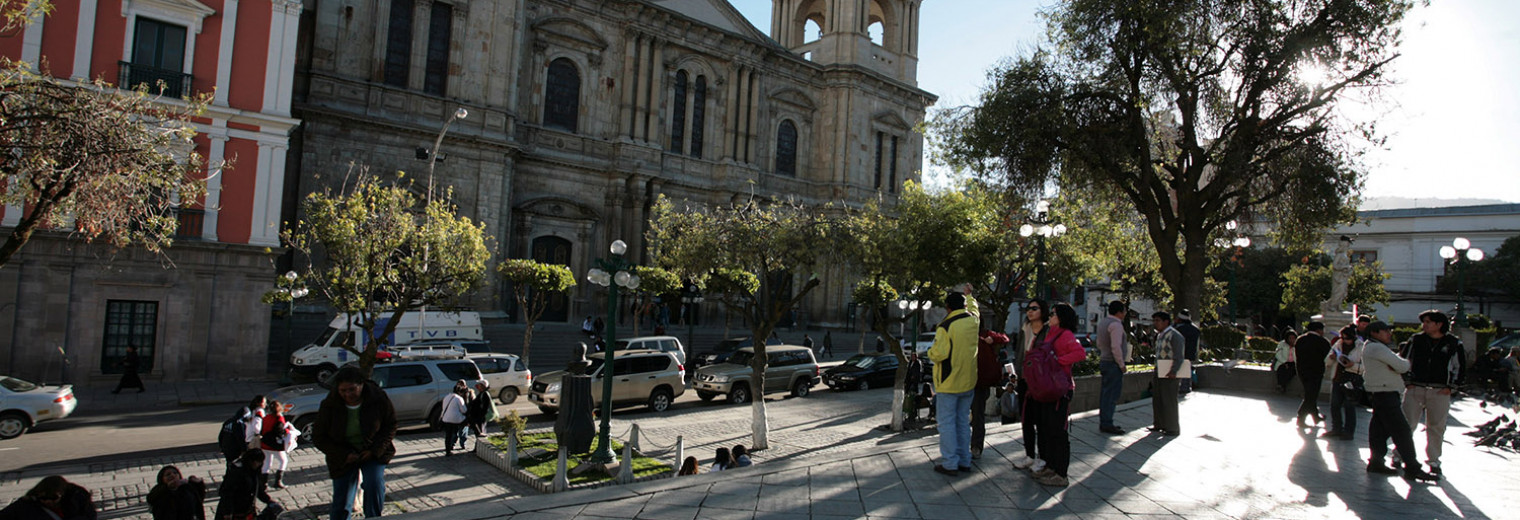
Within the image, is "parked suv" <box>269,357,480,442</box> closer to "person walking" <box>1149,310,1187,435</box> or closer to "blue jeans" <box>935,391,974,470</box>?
"blue jeans" <box>935,391,974,470</box>

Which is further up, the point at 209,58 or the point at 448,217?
the point at 209,58

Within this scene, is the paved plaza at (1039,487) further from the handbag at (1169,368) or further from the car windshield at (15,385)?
the car windshield at (15,385)

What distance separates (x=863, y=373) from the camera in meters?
22.8

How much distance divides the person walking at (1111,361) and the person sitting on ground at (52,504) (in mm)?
8679

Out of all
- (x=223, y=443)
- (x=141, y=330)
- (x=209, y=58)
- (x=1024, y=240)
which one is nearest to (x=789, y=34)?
(x=1024, y=240)

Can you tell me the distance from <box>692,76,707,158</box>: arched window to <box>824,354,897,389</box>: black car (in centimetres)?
1735

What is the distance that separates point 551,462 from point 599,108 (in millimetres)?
24631

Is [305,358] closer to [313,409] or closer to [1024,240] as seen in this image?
[313,409]

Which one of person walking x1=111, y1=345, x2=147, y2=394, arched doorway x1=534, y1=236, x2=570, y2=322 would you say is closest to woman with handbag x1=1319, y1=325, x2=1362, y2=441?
person walking x1=111, y1=345, x2=147, y2=394

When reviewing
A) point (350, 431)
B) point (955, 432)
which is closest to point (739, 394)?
point (955, 432)

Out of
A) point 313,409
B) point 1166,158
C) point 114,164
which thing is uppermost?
point 1166,158

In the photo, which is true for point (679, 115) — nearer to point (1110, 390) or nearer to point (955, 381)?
point (1110, 390)

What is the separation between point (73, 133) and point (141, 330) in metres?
15.0

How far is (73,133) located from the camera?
23.1 feet
